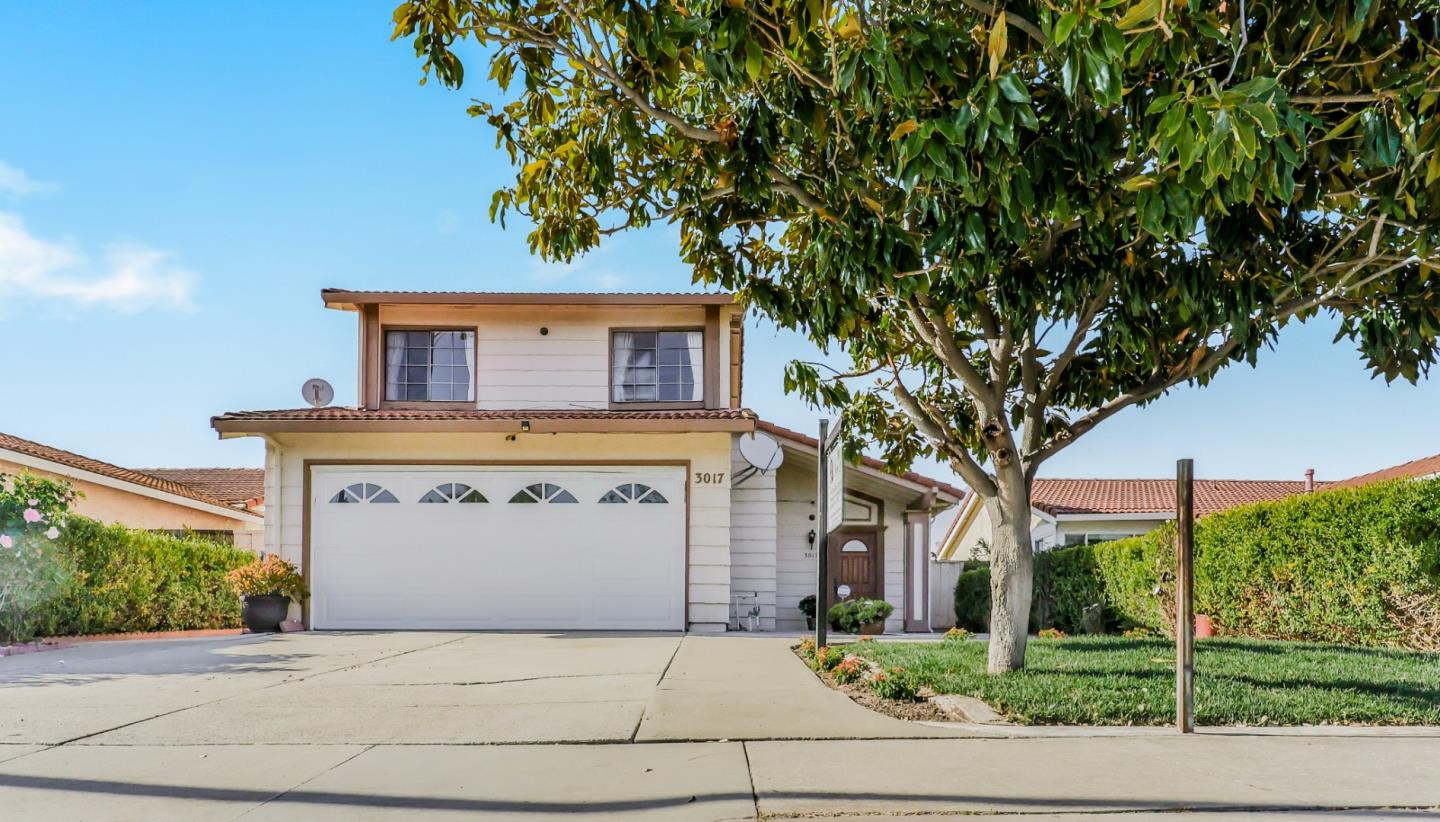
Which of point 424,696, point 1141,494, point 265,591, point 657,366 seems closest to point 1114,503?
point 1141,494

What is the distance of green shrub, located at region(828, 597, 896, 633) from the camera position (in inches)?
660

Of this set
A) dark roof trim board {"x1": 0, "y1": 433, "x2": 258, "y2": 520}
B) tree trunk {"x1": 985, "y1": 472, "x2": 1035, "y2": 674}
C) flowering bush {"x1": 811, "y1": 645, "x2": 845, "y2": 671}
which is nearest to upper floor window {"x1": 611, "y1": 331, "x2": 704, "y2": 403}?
flowering bush {"x1": 811, "y1": 645, "x2": 845, "y2": 671}

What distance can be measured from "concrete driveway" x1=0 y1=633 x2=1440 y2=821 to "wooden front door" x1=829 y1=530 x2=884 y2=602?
970 centimetres

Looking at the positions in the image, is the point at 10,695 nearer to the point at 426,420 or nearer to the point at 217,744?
the point at 217,744

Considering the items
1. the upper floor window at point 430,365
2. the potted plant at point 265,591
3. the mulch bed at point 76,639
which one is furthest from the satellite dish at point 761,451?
the mulch bed at point 76,639

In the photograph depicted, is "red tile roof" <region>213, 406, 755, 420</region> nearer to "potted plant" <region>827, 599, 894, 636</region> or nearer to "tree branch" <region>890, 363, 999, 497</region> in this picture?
"potted plant" <region>827, 599, 894, 636</region>

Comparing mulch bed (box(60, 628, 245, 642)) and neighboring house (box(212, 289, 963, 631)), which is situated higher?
neighboring house (box(212, 289, 963, 631))

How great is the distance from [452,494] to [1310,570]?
36.3 ft

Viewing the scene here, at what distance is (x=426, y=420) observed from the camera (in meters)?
15.1

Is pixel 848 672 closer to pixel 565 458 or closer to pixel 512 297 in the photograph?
pixel 565 458

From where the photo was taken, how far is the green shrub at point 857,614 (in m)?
16.8

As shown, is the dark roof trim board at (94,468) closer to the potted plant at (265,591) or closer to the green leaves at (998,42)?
the potted plant at (265,591)

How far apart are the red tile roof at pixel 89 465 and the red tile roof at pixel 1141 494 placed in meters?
19.8

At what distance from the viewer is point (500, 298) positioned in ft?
55.1
